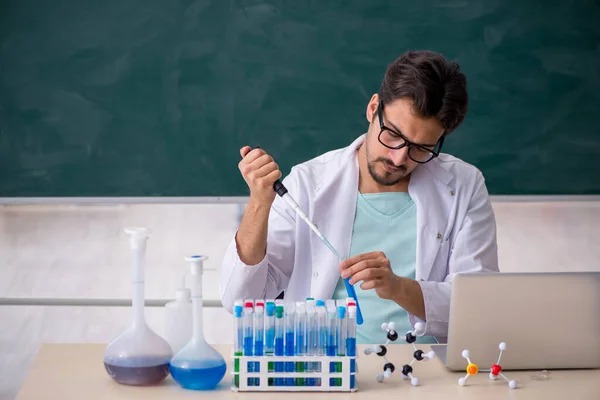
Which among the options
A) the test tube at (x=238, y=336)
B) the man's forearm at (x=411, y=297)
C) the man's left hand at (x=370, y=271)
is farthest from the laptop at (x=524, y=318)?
the test tube at (x=238, y=336)

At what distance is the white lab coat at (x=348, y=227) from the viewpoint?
222 centimetres

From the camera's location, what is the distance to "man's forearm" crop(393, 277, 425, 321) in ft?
6.53

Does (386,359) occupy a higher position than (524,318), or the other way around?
(524,318)

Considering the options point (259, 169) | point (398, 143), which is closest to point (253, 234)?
point (259, 169)

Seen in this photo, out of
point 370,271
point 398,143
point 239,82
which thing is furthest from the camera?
point 239,82

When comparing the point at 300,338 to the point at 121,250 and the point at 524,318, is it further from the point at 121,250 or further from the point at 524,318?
the point at 121,250

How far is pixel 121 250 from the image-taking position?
3.91 meters

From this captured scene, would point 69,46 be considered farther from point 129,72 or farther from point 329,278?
point 329,278

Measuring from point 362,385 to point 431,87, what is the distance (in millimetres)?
896

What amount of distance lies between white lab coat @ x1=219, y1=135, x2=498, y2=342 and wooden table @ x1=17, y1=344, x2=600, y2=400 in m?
0.48

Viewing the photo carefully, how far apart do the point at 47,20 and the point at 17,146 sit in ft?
1.98

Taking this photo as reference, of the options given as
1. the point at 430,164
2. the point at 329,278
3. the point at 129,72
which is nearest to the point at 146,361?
the point at 329,278

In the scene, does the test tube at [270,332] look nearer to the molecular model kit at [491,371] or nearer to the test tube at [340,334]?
the test tube at [340,334]

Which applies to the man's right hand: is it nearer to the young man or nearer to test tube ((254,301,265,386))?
the young man
